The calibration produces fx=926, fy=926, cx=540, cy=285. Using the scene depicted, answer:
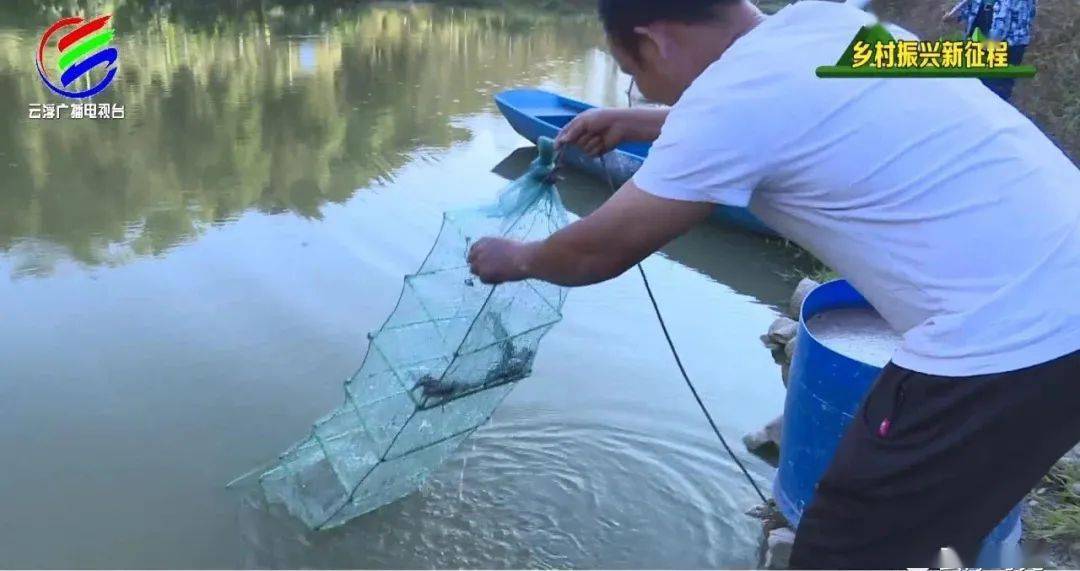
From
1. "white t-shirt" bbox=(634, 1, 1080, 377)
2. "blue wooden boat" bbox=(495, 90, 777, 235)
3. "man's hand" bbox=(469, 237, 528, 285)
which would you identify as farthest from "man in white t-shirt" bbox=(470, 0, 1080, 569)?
"blue wooden boat" bbox=(495, 90, 777, 235)

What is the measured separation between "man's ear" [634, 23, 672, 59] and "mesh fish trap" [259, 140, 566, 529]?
923 mm

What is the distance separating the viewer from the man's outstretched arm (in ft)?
4.78

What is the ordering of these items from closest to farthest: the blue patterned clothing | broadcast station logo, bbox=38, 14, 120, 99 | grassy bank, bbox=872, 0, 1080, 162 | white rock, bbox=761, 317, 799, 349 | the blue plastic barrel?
1. the blue plastic barrel
2. white rock, bbox=761, 317, 799, 349
3. the blue patterned clothing
4. grassy bank, bbox=872, 0, 1080, 162
5. broadcast station logo, bbox=38, 14, 120, 99

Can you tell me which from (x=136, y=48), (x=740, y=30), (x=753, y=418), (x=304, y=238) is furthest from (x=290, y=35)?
(x=740, y=30)

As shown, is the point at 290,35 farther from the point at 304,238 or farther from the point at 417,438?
the point at 417,438

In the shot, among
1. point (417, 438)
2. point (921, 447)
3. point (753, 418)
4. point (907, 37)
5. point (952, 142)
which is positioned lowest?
point (753, 418)

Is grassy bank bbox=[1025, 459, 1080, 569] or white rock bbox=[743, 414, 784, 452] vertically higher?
grassy bank bbox=[1025, 459, 1080, 569]

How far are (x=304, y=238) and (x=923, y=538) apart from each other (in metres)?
4.66

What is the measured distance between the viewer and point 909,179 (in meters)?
1.40

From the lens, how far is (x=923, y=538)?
61.5 inches

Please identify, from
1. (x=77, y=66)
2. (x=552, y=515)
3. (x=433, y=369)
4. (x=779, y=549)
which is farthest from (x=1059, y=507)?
(x=77, y=66)

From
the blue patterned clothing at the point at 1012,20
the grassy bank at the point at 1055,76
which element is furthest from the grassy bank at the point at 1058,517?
the grassy bank at the point at 1055,76

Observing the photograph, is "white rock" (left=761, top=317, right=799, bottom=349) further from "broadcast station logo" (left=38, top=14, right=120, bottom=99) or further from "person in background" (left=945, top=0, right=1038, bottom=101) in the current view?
"broadcast station logo" (left=38, top=14, right=120, bottom=99)

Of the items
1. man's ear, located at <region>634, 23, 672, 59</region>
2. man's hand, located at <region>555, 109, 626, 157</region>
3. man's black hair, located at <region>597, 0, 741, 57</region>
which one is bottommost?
man's hand, located at <region>555, 109, 626, 157</region>
